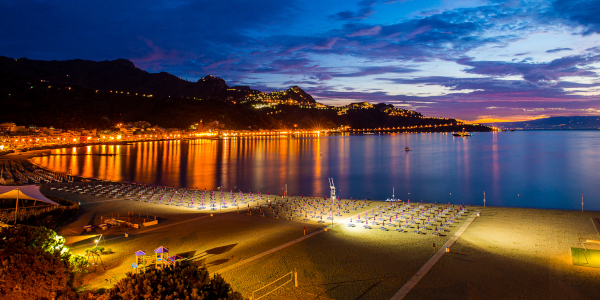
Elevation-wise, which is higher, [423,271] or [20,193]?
[20,193]

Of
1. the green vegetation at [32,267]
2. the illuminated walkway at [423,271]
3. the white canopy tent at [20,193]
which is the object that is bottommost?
the illuminated walkway at [423,271]

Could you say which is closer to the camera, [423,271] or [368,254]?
[423,271]

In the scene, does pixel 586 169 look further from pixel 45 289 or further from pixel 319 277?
pixel 45 289

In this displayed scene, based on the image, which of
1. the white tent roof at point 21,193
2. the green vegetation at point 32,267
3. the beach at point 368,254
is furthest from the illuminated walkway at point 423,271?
the white tent roof at point 21,193

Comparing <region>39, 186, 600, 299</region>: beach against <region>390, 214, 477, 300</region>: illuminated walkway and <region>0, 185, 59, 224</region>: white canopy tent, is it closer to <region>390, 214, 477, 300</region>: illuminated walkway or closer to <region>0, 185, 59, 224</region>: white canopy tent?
<region>390, 214, 477, 300</region>: illuminated walkway

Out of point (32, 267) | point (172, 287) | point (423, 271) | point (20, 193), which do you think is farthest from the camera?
point (20, 193)

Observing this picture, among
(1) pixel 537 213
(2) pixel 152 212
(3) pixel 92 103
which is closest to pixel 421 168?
(1) pixel 537 213

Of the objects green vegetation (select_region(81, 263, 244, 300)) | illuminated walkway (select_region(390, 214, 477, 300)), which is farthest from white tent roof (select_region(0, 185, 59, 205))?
illuminated walkway (select_region(390, 214, 477, 300))

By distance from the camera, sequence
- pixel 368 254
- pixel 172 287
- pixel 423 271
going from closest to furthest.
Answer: pixel 172 287 < pixel 423 271 < pixel 368 254

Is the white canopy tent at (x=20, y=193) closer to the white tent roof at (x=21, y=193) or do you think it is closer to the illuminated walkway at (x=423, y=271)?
the white tent roof at (x=21, y=193)

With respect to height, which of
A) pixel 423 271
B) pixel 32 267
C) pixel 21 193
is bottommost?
pixel 423 271

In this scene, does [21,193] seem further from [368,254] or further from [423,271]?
[423,271]

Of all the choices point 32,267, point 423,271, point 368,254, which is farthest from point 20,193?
point 423,271

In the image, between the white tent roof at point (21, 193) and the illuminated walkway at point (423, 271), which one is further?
the white tent roof at point (21, 193)
